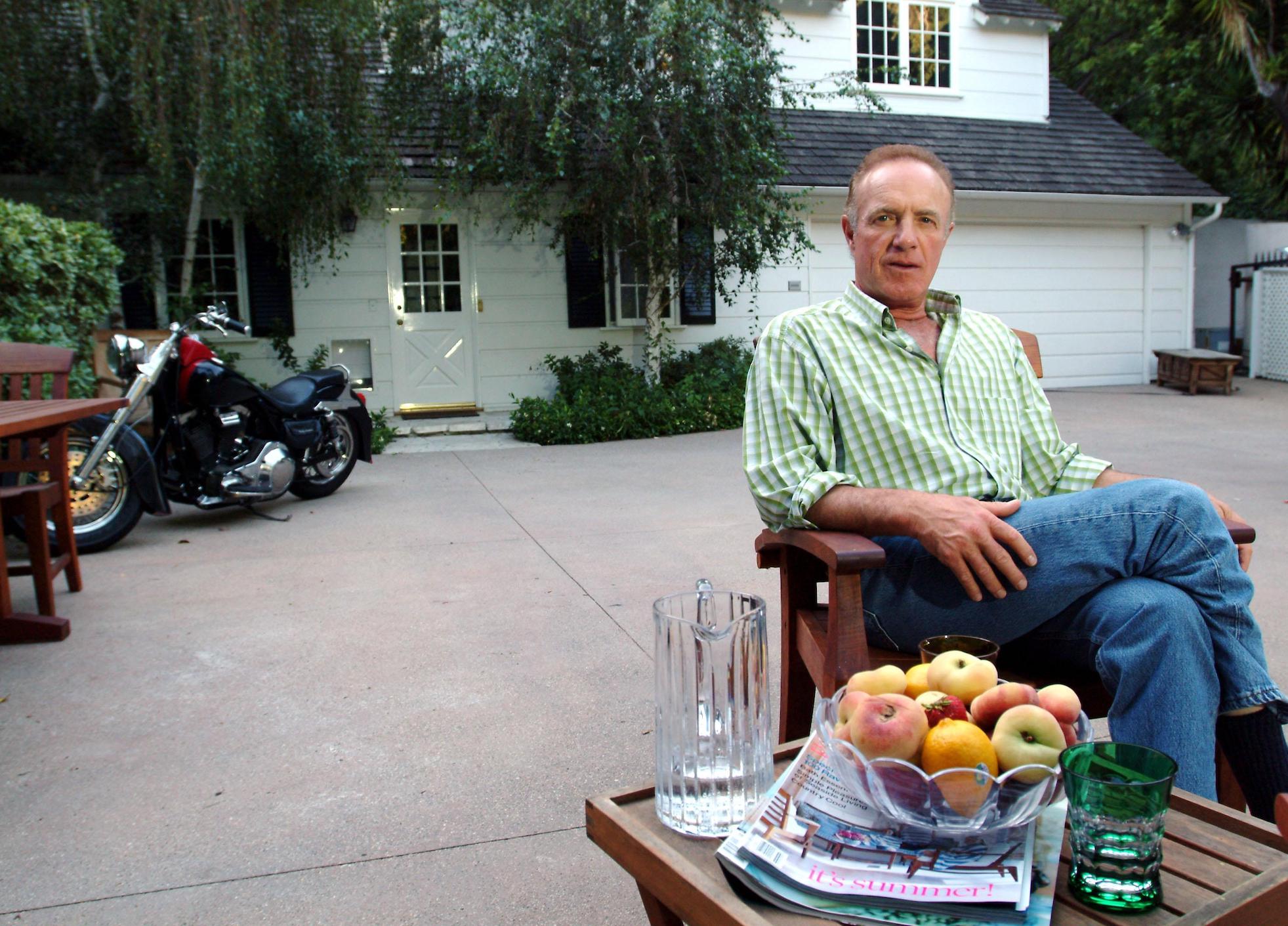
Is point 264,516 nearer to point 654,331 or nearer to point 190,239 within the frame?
point 190,239

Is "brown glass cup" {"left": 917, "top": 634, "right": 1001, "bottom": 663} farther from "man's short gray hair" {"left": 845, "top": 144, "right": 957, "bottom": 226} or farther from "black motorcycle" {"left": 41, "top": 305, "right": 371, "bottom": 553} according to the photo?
"black motorcycle" {"left": 41, "top": 305, "right": 371, "bottom": 553}

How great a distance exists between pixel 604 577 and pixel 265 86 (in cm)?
607

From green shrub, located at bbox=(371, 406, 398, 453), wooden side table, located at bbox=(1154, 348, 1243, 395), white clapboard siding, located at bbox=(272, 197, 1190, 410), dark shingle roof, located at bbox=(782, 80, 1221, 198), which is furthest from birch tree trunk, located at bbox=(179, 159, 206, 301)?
wooden side table, located at bbox=(1154, 348, 1243, 395)

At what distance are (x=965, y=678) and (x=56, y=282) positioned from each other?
23.0 ft

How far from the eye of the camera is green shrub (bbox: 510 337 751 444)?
1049 centimetres

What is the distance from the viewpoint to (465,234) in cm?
1195

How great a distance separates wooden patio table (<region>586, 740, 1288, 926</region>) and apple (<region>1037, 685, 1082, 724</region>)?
174 millimetres

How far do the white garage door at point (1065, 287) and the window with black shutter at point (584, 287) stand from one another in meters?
A: 3.24

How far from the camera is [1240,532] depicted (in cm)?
218

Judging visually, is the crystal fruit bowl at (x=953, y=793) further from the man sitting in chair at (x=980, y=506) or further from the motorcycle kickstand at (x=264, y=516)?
the motorcycle kickstand at (x=264, y=516)

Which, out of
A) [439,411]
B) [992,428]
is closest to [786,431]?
[992,428]

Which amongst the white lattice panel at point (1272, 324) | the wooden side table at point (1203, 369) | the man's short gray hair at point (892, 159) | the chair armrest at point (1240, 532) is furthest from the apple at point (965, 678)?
the white lattice panel at point (1272, 324)

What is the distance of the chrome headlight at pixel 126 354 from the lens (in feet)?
19.9

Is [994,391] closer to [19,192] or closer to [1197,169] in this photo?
[19,192]
